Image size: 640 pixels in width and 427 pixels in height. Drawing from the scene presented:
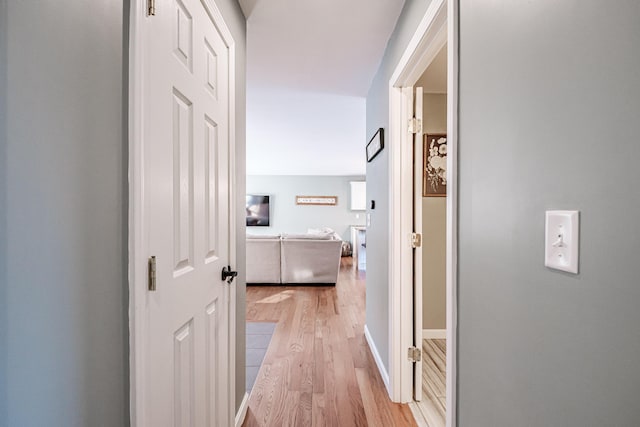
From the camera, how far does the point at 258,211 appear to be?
8.93 m

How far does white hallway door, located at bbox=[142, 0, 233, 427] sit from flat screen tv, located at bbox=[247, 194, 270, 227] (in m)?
7.50

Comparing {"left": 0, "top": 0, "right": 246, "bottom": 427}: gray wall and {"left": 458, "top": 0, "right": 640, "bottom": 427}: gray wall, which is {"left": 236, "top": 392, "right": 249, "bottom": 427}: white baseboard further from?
{"left": 458, "top": 0, "right": 640, "bottom": 427}: gray wall

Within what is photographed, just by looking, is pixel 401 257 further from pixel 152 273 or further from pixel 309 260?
pixel 309 260

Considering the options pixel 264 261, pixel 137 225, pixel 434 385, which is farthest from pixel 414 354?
pixel 264 261

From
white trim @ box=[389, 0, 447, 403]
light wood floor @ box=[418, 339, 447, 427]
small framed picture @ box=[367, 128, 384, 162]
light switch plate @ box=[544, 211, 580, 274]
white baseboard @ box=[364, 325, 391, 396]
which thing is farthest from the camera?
small framed picture @ box=[367, 128, 384, 162]

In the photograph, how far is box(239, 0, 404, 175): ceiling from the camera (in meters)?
1.83

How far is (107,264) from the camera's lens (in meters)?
0.70

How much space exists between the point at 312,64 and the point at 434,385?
2.58m

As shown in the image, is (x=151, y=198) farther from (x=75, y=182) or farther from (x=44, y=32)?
(x=44, y=32)

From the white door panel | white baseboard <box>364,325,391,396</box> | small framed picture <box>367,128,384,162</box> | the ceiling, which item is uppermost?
the ceiling

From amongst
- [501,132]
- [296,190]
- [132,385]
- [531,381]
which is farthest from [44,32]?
[296,190]

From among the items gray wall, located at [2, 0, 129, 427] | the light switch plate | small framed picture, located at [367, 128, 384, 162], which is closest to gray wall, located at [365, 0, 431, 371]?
small framed picture, located at [367, 128, 384, 162]

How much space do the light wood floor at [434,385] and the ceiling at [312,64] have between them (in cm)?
240


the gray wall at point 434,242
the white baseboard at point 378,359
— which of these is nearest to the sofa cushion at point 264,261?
the white baseboard at point 378,359
